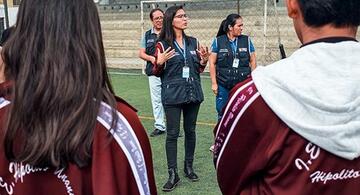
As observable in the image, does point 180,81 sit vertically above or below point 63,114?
below

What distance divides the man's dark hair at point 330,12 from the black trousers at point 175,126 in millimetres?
3596

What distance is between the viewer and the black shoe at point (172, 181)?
5277 mm

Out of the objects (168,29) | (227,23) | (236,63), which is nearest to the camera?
(168,29)

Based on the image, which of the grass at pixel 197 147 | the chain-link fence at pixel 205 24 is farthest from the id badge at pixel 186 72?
the chain-link fence at pixel 205 24

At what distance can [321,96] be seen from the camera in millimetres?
1740

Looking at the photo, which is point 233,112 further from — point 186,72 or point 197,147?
point 197,147

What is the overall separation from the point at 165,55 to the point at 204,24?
12.4 meters

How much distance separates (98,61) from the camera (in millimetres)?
1731

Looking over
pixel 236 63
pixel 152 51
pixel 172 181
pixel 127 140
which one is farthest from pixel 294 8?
pixel 152 51

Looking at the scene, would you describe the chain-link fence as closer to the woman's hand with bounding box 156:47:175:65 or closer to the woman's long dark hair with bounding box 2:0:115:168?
the woman's hand with bounding box 156:47:175:65

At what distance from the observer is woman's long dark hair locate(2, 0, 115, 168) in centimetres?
166

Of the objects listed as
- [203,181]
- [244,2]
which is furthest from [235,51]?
[244,2]

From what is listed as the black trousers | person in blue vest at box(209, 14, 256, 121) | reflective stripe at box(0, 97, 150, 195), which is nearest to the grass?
the black trousers

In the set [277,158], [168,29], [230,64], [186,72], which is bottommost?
[230,64]
